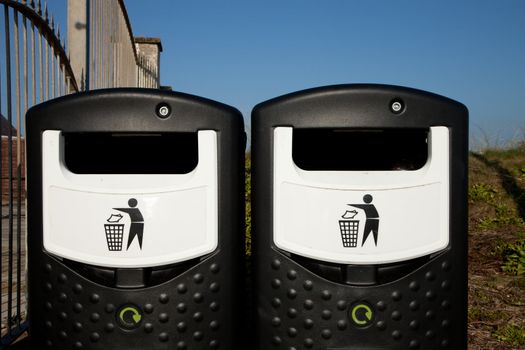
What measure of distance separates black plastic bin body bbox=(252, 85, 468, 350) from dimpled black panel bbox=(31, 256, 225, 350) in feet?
0.48

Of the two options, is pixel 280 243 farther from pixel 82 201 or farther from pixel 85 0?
pixel 85 0

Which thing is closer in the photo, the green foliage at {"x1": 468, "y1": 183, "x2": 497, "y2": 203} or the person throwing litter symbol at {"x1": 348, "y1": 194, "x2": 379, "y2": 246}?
the person throwing litter symbol at {"x1": 348, "y1": 194, "x2": 379, "y2": 246}

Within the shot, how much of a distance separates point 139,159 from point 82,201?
332mm

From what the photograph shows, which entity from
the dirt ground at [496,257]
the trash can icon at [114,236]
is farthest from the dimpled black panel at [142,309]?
the dirt ground at [496,257]

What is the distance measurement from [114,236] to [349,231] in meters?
0.59

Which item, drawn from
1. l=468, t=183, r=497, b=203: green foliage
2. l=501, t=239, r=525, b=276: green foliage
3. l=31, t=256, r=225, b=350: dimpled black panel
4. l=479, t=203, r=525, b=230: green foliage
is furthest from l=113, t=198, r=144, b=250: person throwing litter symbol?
l=468, t=183, r=497, b=203: green foliage

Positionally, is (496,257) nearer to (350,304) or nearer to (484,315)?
(484,315)

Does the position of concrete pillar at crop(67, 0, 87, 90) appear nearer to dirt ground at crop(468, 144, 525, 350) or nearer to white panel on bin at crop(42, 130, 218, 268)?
white panel on bin at crop(42, 130, 218, 268)

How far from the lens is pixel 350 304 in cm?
139

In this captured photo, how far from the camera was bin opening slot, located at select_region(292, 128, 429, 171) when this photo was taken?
166 cm

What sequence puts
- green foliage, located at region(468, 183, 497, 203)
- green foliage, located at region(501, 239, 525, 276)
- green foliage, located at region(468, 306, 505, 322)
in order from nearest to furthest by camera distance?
1. green foliage, located at region(468, 306, 505, 322)
2. green foliage, located at region(501, 239, 525, 276)
3. green foliage, located at region(468, 183, 497, 203)

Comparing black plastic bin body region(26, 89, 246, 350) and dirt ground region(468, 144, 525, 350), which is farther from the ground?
black plastic bin body region(26, 89, 246, 350)

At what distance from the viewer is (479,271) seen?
3.23m

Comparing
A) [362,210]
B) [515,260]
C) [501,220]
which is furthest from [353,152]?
[501,220]
